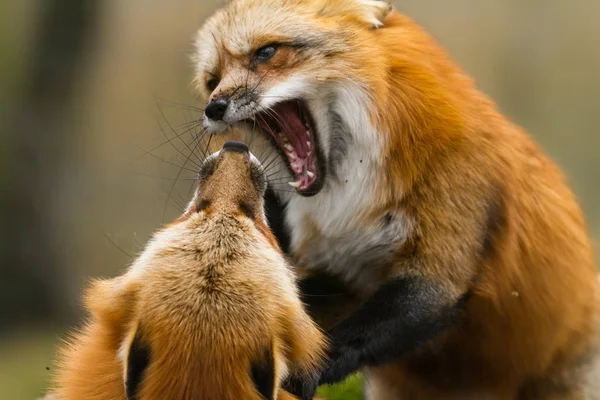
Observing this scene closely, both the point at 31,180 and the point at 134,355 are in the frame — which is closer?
the point at 134,355

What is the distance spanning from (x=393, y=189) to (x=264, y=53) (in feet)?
2.66

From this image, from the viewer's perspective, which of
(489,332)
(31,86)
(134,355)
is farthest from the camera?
(31,86)

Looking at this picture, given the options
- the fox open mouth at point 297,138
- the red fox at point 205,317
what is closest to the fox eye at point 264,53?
the fox open mouth at point 297,138

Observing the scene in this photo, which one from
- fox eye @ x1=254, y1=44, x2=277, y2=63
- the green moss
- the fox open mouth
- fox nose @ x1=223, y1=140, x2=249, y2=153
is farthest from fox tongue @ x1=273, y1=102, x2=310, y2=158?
the green moss

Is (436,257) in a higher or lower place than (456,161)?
lower

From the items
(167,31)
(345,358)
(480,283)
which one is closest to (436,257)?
(480,283)

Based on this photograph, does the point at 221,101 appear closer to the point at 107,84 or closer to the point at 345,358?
the point at 345,358

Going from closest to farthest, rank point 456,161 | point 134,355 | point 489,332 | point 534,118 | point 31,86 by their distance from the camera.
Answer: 1. point 134,355
2. point 456,161
3. point 489,332
4. point 31,86
5. point 534,118

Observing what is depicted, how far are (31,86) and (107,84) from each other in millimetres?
599

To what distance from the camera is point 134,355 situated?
106 inches

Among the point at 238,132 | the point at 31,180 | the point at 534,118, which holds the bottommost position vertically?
the point at 31,180

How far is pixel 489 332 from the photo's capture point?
3.95 metres

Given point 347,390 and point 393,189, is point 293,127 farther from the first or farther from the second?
point 347,390

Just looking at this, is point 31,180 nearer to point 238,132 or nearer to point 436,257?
point 238,132
